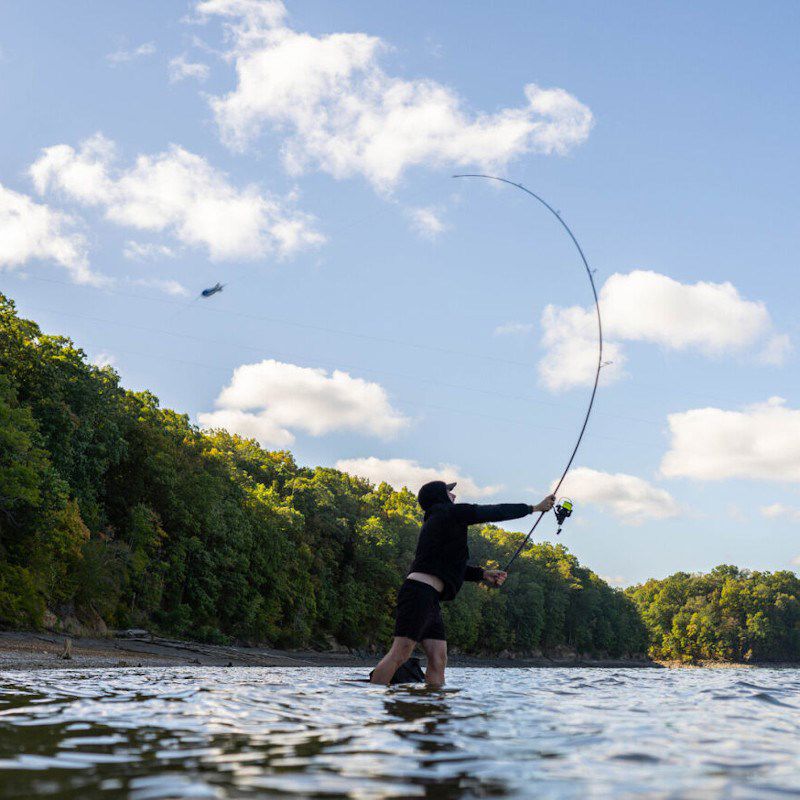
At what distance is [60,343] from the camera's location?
42.6 m

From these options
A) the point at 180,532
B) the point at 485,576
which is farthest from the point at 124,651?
the point at 485,576

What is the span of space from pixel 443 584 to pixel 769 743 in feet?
14.6

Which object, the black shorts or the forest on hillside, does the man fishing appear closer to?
the black shorts

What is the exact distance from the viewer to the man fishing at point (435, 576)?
9.01 meters

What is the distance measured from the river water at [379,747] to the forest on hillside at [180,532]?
27.7m

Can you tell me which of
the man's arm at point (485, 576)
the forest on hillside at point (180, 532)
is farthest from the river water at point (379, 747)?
the forest on hillside at point (180, 532)

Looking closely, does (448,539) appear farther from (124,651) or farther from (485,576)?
(124,651)

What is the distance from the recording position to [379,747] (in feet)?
15.0

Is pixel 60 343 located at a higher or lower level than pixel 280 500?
higher

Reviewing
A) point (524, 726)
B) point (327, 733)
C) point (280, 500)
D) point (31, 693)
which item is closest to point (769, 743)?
point (524, 726)

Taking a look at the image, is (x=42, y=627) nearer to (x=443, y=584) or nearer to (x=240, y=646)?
(x=240, y=646)

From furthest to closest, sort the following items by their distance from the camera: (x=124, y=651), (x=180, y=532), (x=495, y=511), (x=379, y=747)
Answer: (x=180, y=532), (x=124, y=651), (x=495, y=511), (x=379, y=747)

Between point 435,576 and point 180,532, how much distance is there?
46612 mm

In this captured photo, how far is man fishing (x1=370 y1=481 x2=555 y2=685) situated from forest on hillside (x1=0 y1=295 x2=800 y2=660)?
25.8 meters
